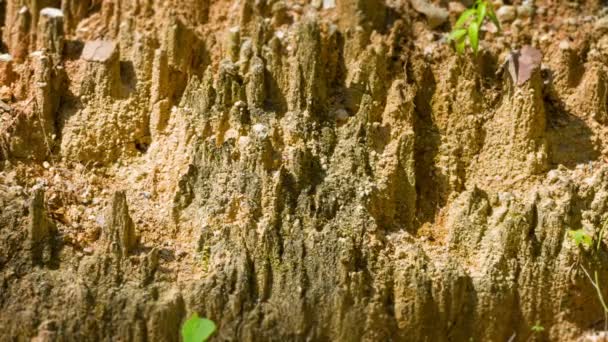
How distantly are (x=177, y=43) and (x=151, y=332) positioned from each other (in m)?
1.42

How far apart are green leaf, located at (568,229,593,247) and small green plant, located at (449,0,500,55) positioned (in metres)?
0.95

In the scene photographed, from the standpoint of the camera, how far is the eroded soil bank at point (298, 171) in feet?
10.8

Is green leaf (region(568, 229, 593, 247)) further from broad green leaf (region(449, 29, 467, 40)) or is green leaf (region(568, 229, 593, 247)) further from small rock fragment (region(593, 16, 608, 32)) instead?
small rock fragment (region(593, 16, 608, 32))

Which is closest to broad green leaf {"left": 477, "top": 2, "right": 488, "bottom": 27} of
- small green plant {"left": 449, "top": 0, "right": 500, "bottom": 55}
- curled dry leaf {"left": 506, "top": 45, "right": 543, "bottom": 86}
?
small green plant {"left": 449, "top": 0, "right": 500, "bottom": 55}

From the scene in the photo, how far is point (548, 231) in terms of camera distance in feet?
11.6

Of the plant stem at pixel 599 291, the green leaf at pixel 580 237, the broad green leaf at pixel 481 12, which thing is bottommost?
the plant stem at pixel 599 291

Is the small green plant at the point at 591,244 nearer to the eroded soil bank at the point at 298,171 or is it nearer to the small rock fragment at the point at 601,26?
the eroded soil bank at the point at 298,171

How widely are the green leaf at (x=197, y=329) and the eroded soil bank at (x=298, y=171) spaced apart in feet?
0.58

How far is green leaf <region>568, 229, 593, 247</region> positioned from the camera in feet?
11.3

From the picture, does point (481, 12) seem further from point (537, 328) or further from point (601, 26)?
point (537, 328)

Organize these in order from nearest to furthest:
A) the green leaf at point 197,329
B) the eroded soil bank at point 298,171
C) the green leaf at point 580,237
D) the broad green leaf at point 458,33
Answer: the green leaf at point 197,329, the eroded soil bank at point 298,171, the green leaf at point 580,237, the broad green leaf at point 458,33

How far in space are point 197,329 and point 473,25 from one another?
6.03ft

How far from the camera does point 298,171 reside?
354 centimetres

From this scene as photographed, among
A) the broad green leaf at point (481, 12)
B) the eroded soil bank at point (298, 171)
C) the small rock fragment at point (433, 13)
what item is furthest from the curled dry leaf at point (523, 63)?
the small rock fragment at point (433, 13)
